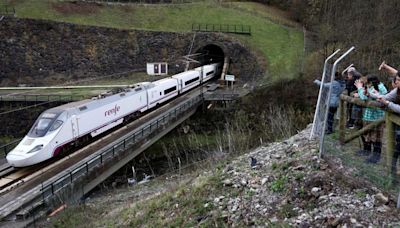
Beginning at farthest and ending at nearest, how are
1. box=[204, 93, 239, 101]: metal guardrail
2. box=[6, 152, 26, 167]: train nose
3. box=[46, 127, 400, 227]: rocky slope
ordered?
box=[204, 93, 239, 101]: metal guardrail, box=[6, 152, 26, 167]: train nose, box=[46, 127, 400, 227]: rocky slope

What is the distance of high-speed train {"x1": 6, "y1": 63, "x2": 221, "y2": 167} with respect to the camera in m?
18.0

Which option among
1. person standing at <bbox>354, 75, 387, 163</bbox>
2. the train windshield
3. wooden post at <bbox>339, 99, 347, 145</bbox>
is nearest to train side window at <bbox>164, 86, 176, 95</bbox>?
the train windshield

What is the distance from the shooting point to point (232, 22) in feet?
167

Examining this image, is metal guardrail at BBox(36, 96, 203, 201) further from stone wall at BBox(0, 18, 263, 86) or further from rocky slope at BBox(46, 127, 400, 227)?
stone wall at BBox(0, 18, 263, 86)

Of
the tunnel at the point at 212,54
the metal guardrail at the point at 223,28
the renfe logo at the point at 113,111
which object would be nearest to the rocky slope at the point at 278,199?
the renfe logo at the point at 113,111

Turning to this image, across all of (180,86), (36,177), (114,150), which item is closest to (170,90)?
(180,86)

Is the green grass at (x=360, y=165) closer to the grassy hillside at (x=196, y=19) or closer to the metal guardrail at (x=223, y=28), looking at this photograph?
the grassy hillside at (x=196, y=19)

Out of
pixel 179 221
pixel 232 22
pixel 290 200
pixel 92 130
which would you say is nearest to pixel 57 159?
pixel 92 130

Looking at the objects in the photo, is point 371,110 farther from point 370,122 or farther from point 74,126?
point 74,126

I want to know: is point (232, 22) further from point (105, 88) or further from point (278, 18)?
point (105, 88)

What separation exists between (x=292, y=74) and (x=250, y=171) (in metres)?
27.4

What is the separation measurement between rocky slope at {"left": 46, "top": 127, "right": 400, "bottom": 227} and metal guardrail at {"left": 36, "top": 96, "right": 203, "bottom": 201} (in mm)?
5338

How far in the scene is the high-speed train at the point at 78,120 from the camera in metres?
18.0

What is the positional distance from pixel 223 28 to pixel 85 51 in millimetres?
18020
